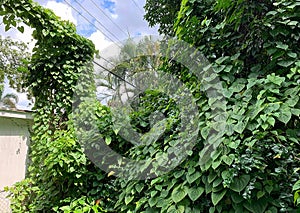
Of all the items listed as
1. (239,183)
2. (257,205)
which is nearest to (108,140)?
(239,183)

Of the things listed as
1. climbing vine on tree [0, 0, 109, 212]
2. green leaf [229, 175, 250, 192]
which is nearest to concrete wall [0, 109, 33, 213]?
climbing vine on tree [0, 0, 109, 212]

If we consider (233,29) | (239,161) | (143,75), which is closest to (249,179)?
(239,161)

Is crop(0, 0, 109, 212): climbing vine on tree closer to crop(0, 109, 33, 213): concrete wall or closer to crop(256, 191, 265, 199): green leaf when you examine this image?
crop(256, 191, 265, 199): green leaf

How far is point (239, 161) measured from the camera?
1633 millimetres

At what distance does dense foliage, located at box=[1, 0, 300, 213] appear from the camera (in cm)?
162

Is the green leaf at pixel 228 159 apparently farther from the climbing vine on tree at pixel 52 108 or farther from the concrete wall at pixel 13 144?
the concrete wall at pixel 13 144

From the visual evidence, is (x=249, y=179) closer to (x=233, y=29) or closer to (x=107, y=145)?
(x=233, y=29)

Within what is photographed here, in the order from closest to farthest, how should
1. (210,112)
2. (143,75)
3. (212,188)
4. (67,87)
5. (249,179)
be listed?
1. (249,179)
2. (212,188)
3. (210,112)
4. (67,87)
5. (143,75)

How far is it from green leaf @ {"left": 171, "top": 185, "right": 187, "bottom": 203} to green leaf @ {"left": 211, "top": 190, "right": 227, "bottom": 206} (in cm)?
22

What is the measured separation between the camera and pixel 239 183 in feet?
5.28

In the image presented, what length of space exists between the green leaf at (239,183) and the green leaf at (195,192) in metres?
0.24

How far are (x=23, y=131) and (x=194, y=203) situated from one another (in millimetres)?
4999

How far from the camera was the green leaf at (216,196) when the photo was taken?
1658mm

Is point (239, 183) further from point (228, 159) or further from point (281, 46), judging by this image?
point (281, 46)
